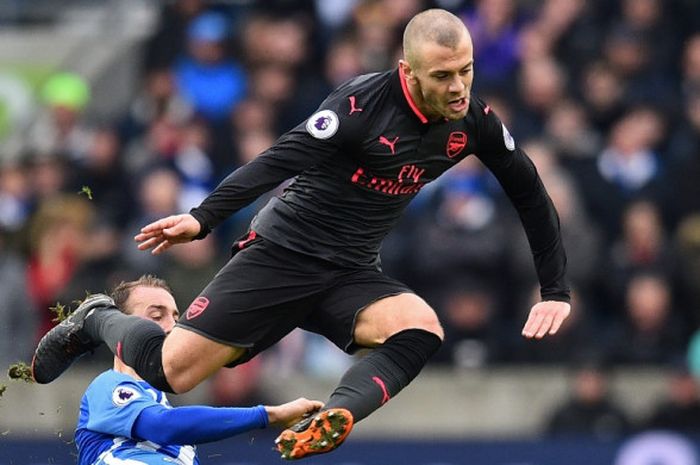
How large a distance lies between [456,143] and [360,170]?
1.45 feet

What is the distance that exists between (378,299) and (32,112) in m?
8.00

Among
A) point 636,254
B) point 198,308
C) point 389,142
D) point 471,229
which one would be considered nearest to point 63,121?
point 471,229

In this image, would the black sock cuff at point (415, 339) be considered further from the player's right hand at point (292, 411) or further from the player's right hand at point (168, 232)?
the player's right hand at point (168, 232)

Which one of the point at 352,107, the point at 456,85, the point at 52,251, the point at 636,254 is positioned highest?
the point at 456,85

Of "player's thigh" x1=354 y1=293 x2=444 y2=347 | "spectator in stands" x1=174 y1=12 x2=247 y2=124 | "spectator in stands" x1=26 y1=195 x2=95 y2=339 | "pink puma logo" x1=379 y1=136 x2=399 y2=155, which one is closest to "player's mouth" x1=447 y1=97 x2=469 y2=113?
"pink puma logo" x1=379 y1=136 x2=399 y2=155

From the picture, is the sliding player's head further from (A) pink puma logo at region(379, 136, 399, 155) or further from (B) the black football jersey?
(A) pink puma logo at region(379, 136, 399, 155)

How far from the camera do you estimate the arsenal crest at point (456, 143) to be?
7.56 m

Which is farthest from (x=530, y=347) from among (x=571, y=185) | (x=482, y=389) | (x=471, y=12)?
(x=471, y=12)

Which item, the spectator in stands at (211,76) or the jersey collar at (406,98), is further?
the spectator in stands at (211,76)

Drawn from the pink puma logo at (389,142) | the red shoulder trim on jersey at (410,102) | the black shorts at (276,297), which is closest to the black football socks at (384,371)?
the black shorts at (276,297)

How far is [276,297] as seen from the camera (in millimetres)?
7641

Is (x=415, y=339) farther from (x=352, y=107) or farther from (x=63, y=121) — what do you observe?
(x=63, y=121)

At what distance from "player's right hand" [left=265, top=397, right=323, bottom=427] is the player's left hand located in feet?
3.36

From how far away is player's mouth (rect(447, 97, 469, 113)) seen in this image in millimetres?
7277
